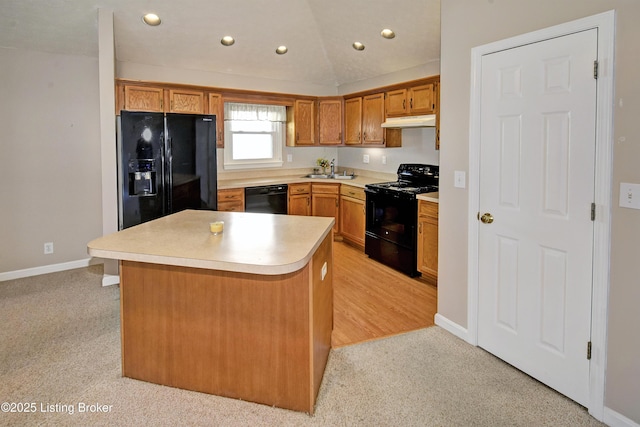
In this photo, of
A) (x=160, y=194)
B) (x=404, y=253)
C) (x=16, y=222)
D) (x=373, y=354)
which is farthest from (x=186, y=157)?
(x=373, y=354)

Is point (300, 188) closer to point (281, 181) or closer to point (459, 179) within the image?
point (281, 181)

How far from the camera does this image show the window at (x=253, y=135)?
5844 millimetres

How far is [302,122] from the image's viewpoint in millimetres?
6074

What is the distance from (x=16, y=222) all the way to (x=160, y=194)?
61.7 inches

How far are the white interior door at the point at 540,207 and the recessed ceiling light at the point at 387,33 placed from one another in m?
2.12

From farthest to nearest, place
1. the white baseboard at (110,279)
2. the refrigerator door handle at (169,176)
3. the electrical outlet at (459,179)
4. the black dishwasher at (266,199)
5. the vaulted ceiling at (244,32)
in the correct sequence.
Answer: the black dishwasher at (266,199), the refrigerator door handle at (169,176), the white baseboard at (110,279), the vaulted ceiling at (244,32), the electrical outlet at (459,179)

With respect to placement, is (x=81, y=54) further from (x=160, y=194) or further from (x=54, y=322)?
(x=54, y=322)

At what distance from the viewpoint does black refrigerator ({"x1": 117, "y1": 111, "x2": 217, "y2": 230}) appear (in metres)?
4.14

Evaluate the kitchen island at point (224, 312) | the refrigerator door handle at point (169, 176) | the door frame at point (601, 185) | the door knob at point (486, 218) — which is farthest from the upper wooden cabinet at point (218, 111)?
the door frame at point (601, 185)

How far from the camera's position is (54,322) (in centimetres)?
327

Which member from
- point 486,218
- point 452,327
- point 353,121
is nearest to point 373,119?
point 353,121

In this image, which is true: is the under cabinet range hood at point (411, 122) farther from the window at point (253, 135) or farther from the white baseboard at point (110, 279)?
the white baseboard at point (110, 279)

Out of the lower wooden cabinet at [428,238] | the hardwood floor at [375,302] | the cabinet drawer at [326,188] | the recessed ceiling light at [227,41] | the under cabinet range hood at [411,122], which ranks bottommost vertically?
the hardwood floor at [375,302]

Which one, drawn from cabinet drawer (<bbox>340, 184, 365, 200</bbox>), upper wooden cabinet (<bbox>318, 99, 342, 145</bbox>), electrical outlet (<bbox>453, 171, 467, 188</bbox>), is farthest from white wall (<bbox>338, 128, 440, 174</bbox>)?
electrical outlet (<bbox>453, 171, 467, 188</bbox>)
